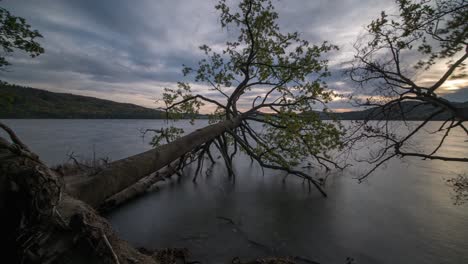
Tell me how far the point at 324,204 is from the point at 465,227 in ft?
18.0

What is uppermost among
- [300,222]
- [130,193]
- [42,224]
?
[42,224]

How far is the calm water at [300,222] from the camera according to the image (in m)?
5.94

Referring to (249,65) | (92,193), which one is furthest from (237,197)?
(92,193)

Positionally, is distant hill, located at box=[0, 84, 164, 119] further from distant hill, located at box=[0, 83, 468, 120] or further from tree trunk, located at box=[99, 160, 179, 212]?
tree trunk, located at box=[99, 160, 179, 212]

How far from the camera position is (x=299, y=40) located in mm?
9180

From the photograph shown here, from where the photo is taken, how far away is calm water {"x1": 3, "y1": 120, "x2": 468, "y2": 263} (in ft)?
19.5

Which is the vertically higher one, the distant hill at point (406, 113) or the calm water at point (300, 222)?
the distant hill at point (406, 113)

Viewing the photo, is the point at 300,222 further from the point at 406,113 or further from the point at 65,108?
the point at 65,108

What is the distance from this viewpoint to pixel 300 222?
7746 mm

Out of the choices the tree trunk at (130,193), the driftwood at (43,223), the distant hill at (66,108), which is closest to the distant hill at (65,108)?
the distant hill at (66,108)

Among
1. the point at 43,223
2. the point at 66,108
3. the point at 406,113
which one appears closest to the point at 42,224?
the point at 43,223

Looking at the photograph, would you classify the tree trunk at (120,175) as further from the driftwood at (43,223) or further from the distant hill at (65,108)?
the distant hill at (65,108)

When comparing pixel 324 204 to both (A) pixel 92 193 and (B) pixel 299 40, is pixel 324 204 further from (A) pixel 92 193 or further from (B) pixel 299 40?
(A) pixel 92 193

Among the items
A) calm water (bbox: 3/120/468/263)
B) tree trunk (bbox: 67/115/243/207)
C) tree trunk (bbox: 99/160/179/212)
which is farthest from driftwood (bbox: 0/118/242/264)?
tree trunk (bbox: 99/160/179/212)
